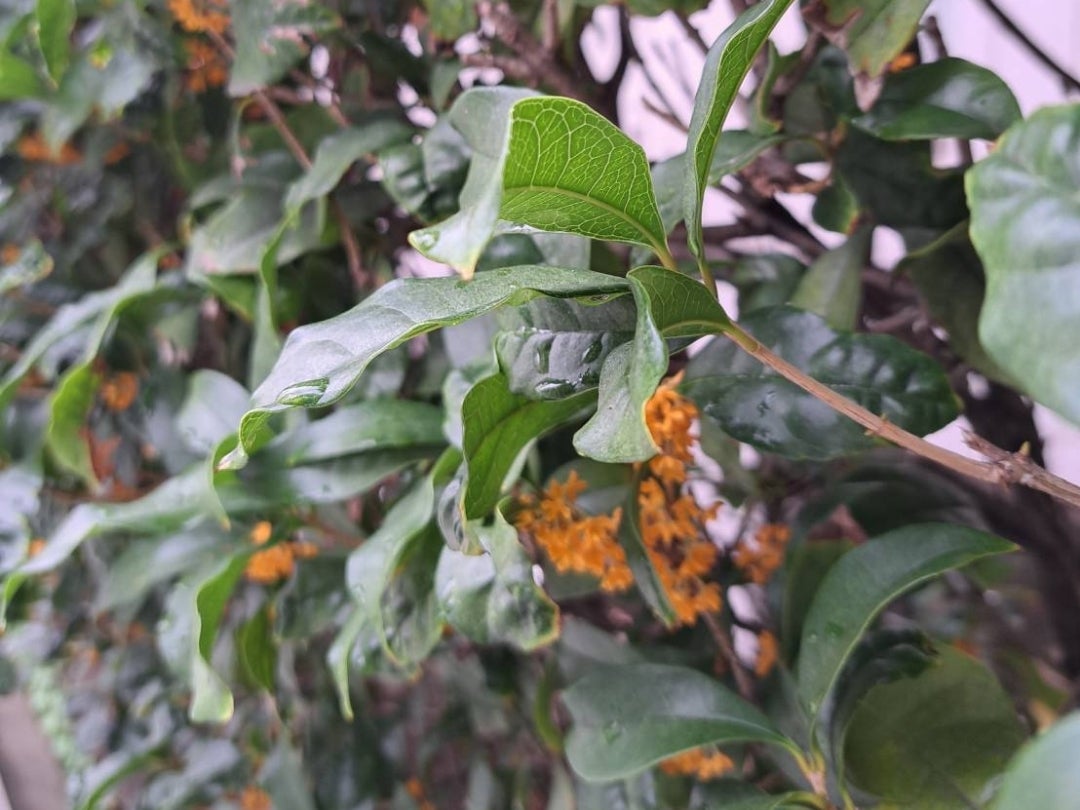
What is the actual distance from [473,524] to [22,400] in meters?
0.64

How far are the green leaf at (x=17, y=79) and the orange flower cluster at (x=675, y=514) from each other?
0.61 m

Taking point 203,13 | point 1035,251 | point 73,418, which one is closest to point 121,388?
point 73,418

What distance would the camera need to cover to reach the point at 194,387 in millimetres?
646

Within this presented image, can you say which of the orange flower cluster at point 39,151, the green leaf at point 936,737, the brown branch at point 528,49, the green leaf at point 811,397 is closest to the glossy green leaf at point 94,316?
the orange flower cluster at point 39,151

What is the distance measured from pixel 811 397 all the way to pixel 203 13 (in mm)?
535

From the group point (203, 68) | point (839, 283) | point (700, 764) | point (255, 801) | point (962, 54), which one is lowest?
point (255, 801)

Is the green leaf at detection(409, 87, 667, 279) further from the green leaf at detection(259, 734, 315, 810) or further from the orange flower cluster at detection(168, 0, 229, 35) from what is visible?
the green leaf at detection(259, 734, 315, 810)

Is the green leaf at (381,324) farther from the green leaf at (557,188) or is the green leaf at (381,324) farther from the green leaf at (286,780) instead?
the green leaf at (286,780)

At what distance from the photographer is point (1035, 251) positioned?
0.77 feet

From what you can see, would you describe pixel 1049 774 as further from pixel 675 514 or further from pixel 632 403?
pixel 675 514

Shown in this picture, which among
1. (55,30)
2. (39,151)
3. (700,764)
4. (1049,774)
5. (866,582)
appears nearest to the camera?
(1049,774)

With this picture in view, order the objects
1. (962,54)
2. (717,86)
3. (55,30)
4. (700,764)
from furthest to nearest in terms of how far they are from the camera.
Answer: (962,54)
(55,30)
(700,764)
(717,86)

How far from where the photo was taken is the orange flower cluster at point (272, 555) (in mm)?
614

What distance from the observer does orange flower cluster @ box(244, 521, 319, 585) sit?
614 millimetres
